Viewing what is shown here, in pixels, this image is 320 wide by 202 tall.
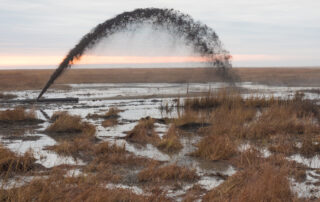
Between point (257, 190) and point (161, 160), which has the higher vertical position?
point (257, 190)

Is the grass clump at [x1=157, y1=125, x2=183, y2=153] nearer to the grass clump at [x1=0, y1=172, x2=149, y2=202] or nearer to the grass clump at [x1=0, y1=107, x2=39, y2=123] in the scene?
the grass clump at [x1=0, y1=172, x2=149, y2=202]

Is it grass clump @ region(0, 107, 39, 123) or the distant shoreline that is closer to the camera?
grass clump @ region(0, 107, 39, 123)

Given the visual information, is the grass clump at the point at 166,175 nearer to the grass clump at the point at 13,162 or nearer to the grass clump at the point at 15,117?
the grass clump at the point at 13,162

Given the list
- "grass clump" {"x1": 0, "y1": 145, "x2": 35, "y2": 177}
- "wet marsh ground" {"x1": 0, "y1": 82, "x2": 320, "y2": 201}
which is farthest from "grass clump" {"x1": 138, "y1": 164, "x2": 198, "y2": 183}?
"grass clump" {"x1": 0, "y1": 145, "x2": 35, "y2": 177}

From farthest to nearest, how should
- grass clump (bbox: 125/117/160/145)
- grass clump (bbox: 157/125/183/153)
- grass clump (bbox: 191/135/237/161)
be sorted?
grass clump (bbox: 125/117/160/145) < grass clump (bbox: 157/125/183/153) < grass clump (bbox: 191/135/237/161)

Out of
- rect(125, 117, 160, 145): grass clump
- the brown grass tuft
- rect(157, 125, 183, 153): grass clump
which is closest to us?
the brown grass tuft

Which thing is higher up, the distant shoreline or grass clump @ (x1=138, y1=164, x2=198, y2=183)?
the distant shoreline

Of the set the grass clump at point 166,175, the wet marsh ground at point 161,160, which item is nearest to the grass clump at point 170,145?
the wet marsh ground at point 161,160

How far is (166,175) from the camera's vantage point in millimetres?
6340

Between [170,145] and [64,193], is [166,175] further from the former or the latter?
[170,145]

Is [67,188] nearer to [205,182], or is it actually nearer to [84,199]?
[84,199]

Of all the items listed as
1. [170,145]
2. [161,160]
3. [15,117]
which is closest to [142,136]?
[170,145]

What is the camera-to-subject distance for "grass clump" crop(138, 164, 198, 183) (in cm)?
633

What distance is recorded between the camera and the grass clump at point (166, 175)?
6.33 metres
